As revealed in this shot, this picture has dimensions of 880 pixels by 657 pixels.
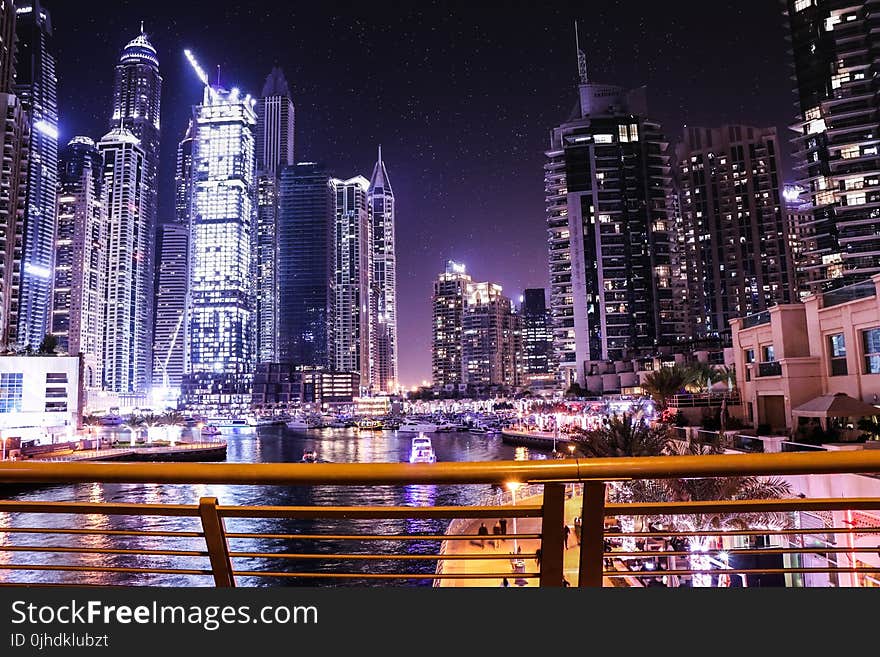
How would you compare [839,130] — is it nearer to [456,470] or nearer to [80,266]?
[456,470]

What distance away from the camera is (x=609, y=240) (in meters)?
91.4

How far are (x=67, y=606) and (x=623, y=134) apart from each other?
10291 cm

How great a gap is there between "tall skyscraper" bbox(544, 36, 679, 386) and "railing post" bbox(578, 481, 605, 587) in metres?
89.3

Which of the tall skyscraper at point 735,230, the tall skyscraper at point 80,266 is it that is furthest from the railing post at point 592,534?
the tall skyscraper at point 80,266

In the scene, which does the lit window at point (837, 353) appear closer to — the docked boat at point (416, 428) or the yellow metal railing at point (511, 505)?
the yellow metal railing at point (511, 505)

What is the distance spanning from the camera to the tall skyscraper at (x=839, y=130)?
183ft

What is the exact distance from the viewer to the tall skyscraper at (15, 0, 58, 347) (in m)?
158

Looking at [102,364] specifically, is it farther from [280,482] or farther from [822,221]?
[280,482]

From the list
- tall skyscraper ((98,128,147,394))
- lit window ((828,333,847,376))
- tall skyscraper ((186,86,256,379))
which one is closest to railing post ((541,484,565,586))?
lit window ((828,333,847,376))

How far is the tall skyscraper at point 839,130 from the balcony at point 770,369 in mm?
37260

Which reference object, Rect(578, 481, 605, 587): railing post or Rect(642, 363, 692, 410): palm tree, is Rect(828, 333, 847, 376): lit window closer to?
Rect(642, 363, 692, 410): palm tree

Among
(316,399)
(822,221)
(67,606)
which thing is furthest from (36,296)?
(67,606)

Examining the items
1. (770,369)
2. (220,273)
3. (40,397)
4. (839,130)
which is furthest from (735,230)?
(220,273)

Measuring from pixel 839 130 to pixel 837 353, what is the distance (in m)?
46.9
